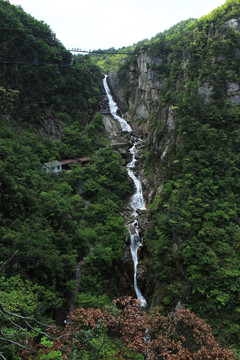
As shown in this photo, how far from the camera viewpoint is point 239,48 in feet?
84.6

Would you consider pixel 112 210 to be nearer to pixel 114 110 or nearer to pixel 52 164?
pixel 52 164

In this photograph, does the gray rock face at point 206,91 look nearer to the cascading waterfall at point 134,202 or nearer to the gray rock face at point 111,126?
the cascading waterfall at point 134,202

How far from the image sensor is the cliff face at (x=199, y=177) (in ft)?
54.1

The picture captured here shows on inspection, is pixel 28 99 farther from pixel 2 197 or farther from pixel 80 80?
pixel 2 197

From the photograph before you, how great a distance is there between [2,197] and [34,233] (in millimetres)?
4107

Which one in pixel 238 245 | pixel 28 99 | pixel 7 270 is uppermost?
pixel 28 99

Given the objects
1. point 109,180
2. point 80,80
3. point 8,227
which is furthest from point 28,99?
point 8,227

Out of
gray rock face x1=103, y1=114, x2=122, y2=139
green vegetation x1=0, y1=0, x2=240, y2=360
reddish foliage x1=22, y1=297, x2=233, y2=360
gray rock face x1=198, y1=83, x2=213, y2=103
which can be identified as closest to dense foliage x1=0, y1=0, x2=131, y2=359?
green vegetation x1=0, y1=0, x2=240, y2=360

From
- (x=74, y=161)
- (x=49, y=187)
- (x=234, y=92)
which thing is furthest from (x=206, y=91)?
(x=49, y=187)

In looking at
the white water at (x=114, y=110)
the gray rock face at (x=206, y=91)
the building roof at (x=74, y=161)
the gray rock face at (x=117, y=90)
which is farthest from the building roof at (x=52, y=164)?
the gray rock face at (x=117, y=90)

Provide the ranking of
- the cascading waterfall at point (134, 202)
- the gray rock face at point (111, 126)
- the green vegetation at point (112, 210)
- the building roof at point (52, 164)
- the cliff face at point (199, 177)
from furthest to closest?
the gray rock face at point (111, 126), the building roof at point (52, 164), the cascading waterfall at point (134, 202), the cliff face at point (199, 177), the green vegetation at point (112, 210)

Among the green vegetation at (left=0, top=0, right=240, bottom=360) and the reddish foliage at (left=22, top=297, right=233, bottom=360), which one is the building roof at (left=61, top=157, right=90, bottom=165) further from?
the reddish foliage at (left=22, top=297, right=233, bottom=360)

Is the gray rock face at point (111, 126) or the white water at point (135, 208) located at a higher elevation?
the gray rock face at point (111, 126)

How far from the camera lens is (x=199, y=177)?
22.1m
